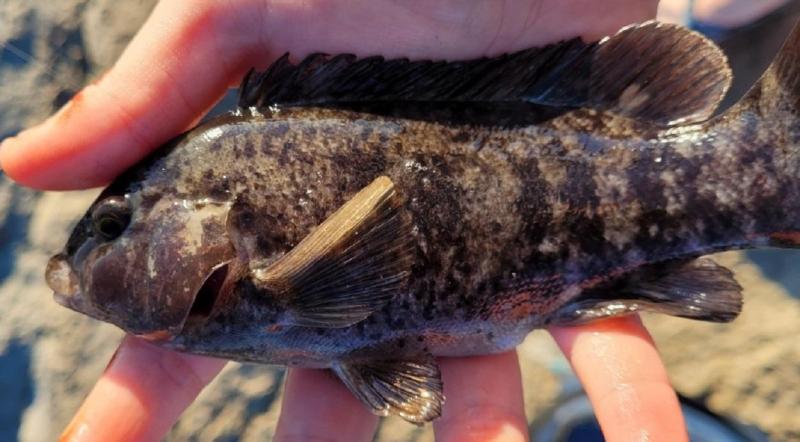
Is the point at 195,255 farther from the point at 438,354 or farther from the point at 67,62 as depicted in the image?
the point at 67,62

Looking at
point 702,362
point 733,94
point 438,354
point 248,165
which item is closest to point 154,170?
point 248,165

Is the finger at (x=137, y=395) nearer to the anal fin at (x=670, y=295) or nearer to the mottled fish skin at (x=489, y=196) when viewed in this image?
the mottled fish skin at (x=489, y=196)

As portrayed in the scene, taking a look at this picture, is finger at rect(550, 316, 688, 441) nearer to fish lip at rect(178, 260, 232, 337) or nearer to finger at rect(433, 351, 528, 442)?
finger at rect(433, 351, 528, 442)

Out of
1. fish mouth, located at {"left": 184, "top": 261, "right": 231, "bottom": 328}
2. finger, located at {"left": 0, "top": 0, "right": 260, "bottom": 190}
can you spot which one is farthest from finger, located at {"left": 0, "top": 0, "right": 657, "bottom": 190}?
fish mouth, located at {"left": 184, "top": 261, "right": 231, "bottom": 328}

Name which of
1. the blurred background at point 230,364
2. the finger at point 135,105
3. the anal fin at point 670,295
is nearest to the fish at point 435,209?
the anal fin at point 670,295

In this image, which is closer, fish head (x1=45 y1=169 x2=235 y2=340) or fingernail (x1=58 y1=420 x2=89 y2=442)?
fish head (x1=45 y1=169 x2=235 y2=340)

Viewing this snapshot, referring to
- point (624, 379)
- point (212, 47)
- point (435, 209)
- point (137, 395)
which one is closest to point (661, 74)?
point (435, 209)
